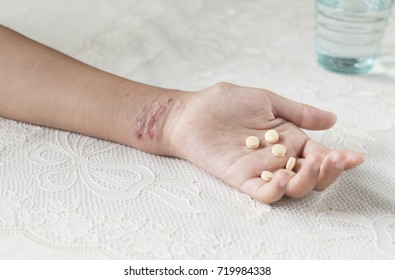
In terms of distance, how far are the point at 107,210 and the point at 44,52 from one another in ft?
1.11

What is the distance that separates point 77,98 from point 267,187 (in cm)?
34

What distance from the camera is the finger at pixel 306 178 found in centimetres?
85

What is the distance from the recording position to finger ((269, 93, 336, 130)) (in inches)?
38.6

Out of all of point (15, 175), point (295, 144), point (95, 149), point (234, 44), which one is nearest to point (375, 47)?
point (234, 44)

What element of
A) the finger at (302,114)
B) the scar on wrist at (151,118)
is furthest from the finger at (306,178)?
the scar on wrist at (151,118)

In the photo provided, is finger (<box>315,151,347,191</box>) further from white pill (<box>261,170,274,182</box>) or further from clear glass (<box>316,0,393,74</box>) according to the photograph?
clear glass (<box>316,0,393,74</box>)

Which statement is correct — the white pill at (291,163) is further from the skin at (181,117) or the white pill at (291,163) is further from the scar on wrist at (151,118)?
the scar on wrist at (151,118)

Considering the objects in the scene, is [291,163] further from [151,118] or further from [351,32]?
[351,32]

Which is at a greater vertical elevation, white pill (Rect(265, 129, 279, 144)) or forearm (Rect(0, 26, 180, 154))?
white pill (Rect(265, 129, 279, 144))

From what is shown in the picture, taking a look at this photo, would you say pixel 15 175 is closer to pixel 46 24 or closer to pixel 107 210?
pixel 107 210

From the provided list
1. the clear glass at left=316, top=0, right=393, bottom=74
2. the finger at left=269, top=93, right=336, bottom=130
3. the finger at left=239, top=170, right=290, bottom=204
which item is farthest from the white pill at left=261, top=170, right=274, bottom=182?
the clear glass at left=316, top=0, right=393, bottom=74

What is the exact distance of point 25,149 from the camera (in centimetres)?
101

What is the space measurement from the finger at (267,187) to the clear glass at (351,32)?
17.4 inches

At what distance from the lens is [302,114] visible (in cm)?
98
